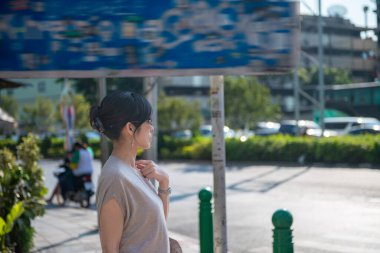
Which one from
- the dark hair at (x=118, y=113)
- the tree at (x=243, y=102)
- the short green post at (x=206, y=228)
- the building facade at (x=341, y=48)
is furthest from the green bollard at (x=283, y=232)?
the building facade at (x=341, y=48)

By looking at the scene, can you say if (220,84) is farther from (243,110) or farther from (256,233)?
(243,110)

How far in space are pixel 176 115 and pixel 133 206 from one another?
129 feet

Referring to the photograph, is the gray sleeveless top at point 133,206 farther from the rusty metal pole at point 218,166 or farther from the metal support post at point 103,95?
the metal support post at point 103,95

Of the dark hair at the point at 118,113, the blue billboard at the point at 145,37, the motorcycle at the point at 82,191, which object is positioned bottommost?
the motorcycle at the point at 82,191

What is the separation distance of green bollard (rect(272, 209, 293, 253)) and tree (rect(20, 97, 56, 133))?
2195 inches

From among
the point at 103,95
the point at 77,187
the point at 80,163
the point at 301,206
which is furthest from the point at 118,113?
the point at 77,187

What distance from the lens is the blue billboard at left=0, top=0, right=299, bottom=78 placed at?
3207 mm

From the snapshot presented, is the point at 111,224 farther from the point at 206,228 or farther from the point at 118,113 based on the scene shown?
the point at 206,228

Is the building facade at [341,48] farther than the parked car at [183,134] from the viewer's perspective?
Yes

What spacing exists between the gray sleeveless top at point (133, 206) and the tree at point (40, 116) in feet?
188

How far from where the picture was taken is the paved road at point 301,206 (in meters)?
9.13

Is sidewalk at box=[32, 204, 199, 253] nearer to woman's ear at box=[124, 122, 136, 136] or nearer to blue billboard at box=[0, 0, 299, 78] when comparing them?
blue billboard at box=[0, 0, 299, 78]

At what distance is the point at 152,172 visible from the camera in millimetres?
3068

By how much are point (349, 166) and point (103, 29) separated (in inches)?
817
